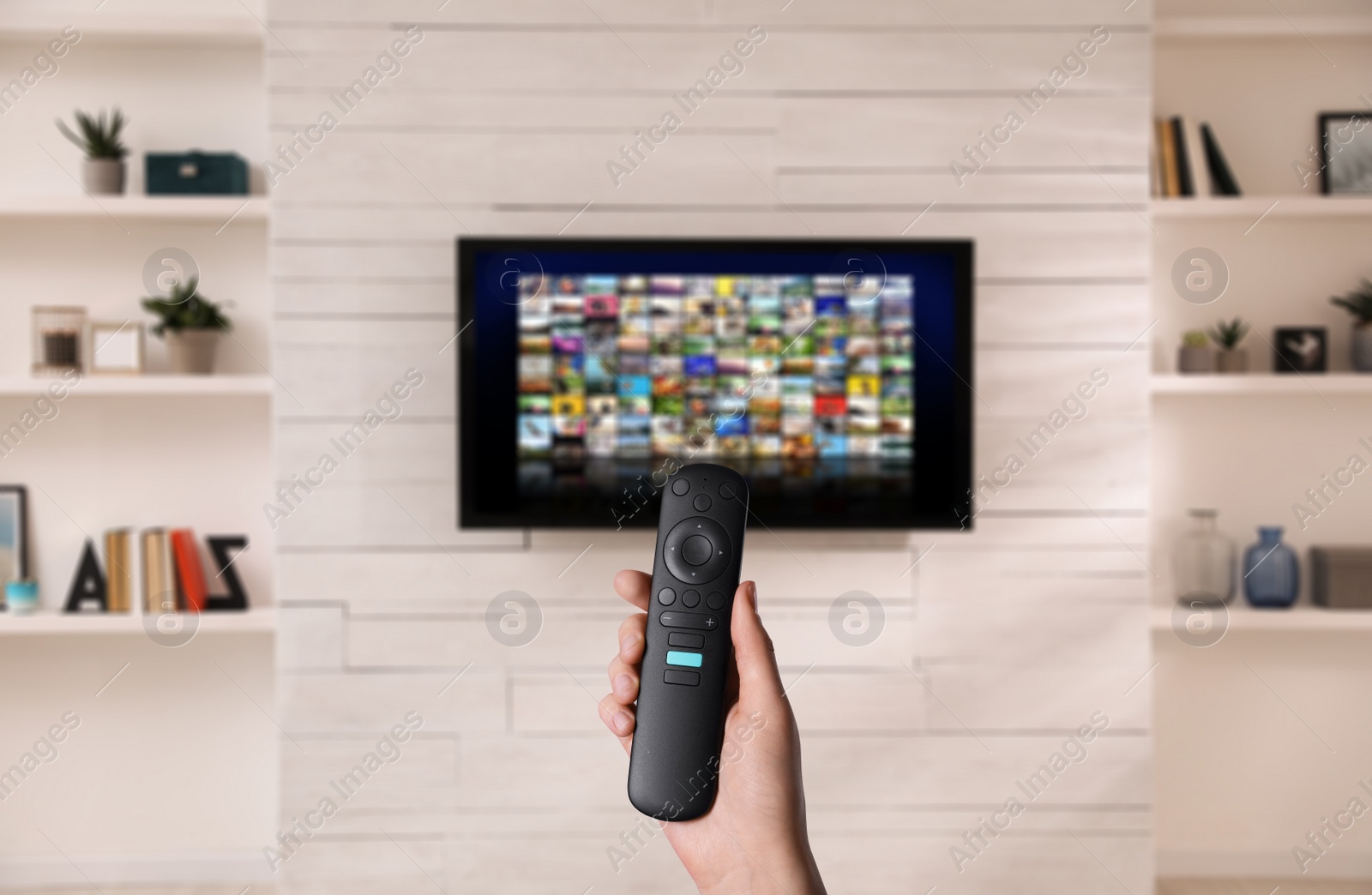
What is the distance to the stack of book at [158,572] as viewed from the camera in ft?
7.09

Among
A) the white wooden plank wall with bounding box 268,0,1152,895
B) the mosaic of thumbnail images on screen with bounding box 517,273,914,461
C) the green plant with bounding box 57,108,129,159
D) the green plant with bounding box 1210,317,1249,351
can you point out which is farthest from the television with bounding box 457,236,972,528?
the green plant with bounding box 57,108,129,159

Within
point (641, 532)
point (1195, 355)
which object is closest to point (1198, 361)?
point (1195, 355)

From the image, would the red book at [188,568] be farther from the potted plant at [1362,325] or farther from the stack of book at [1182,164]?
the potted plant at [1362,325]

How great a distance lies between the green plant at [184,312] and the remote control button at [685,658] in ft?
5.70

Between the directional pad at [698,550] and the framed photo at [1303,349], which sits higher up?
the framed photo at [1303,349]

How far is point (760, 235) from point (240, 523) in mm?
1486

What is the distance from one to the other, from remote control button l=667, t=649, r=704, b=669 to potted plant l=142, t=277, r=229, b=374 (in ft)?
5.62

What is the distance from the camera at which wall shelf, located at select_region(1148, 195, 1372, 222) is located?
2158 millimetres

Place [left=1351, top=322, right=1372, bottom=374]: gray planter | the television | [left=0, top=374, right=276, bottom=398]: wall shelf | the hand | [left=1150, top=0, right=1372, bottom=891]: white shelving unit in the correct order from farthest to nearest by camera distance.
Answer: [left=1150, top=0, right=1372, bottom=891]: white shelving unit < [left=1351, top=322, right=1372, bottom=374]: gray planter < [left=0, top=374, right=276, bottom=398]: wall shelf < the television < the hand

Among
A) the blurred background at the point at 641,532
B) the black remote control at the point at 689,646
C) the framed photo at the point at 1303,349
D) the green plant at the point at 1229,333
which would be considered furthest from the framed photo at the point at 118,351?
the framed photo at the point at 1303,349

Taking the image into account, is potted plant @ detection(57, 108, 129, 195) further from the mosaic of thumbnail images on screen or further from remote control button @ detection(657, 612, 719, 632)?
remote control button @ detection(657, 612, 719, 632)

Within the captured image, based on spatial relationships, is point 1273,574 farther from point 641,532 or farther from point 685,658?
point 685,658

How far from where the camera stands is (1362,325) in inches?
88.2

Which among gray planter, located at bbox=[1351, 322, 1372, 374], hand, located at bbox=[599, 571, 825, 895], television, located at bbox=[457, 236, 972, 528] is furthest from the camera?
gray planter, located at bbox=[1351, 322, 1372, 374]
